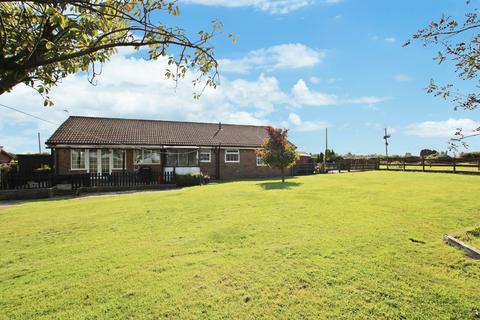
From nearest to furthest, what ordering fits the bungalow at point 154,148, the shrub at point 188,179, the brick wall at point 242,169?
the shrub at point 188,179, the bungalow at point 154,148, the brick wall at point 242,169

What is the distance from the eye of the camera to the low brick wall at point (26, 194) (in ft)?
57.5

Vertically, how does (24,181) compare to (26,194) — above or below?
above

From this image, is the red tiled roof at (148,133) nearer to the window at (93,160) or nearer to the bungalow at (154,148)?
the bungalow at (154,148)

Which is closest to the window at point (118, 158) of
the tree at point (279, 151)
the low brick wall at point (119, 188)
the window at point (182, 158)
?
the window at point (182, 158)

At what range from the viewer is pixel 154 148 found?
2575cm

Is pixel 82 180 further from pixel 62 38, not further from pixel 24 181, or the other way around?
pixel 62 38

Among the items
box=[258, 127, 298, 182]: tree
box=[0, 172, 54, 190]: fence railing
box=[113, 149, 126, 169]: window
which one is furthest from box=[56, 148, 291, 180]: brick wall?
box=[0, 172, 54, 190]: fence railing

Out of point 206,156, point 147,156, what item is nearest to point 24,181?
point 147,156

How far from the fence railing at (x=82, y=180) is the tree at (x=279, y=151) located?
25.7 feet

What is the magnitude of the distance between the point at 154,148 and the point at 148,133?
331cm

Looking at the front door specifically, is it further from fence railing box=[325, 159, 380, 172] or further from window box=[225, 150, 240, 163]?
fence railing box=[325, 159, 380, 172]

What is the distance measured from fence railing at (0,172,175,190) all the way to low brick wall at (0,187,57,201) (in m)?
1.07

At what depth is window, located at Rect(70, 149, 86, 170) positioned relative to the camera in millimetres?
23344

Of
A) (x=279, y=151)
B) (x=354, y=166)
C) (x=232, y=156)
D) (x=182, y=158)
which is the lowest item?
(x=354, y=166)
